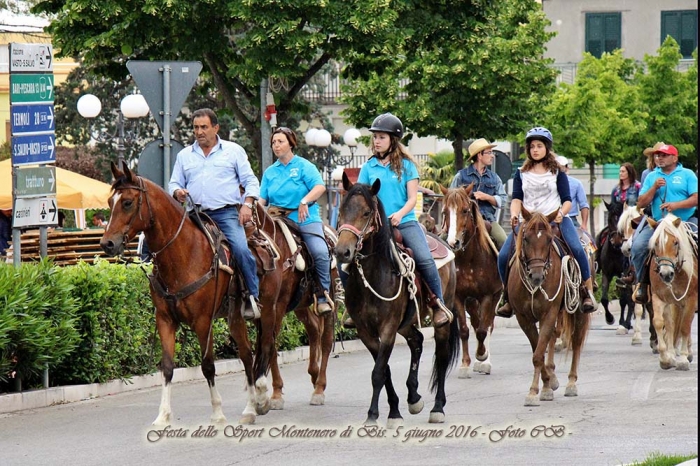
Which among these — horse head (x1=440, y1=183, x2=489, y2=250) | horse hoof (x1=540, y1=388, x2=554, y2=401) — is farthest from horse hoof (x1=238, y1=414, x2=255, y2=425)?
horse head (x1=440, y1=183, x2=489, y2=250)

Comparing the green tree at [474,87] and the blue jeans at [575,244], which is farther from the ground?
the green tree at [474,87]

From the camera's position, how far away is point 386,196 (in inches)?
441

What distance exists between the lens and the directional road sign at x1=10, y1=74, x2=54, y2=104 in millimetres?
13062

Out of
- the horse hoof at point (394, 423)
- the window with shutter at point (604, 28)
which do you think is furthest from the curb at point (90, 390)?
the window with shutter at point (604, 28)

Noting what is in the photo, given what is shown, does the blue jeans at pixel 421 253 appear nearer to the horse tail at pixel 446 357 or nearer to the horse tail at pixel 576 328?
the horse tail at pixel 446 357

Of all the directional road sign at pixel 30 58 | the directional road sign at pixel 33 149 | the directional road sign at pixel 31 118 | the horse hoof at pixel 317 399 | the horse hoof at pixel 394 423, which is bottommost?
the horse hoof at pixel 317 399

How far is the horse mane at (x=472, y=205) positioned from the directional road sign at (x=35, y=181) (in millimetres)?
4341

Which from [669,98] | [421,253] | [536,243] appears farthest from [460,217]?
[669,98]

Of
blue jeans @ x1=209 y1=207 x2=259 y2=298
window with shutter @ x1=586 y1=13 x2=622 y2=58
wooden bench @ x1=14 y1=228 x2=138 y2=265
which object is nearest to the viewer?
blue jeans @ x1=209 y1=207 x2=259 y2=298

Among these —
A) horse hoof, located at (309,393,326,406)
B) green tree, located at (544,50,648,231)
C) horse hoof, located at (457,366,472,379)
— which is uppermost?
green tree, located at (544,50,648,231)

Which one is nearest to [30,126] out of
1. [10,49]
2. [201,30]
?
[10,49]

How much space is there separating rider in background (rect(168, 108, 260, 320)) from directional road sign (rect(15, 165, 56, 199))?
6.99 feet

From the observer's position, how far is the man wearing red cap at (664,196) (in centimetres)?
1602

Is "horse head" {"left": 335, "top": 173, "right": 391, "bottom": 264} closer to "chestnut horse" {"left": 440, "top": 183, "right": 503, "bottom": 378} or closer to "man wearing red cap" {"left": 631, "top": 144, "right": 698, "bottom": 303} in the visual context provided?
"chestnut horse" {"left": 440, "top": 183, "right": 503, "bottom": 378}
